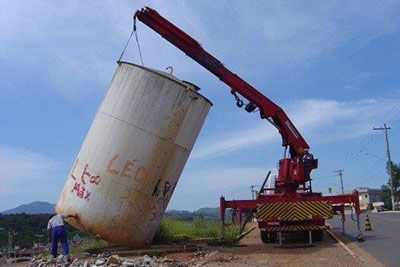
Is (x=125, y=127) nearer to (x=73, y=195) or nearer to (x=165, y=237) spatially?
(x=73, y=195)

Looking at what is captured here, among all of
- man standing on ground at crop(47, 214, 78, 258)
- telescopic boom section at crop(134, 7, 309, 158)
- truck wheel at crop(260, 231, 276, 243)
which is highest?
telescopic boom section at crop(134, 7, 309, 158)

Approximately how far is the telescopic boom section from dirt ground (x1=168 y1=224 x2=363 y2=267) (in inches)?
160

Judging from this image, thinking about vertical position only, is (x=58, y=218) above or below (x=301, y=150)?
below

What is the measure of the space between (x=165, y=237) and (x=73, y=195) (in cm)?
434

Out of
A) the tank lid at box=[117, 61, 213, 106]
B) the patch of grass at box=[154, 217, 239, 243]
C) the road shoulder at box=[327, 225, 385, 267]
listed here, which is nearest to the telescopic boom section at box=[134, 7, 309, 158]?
the tank lid at box=[117, 61, 213, 106]

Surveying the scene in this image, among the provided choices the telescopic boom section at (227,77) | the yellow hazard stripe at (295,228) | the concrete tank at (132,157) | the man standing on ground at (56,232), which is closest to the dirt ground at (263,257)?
the yellow hazard stripe at (295,228)

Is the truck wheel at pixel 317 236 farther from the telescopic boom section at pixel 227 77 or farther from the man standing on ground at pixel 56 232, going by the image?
the man standing on ground at pixel 56 232

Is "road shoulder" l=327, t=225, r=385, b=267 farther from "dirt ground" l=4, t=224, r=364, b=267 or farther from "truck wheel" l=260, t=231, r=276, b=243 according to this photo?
"truck wheel" l=260, t=231, r=276, b=243

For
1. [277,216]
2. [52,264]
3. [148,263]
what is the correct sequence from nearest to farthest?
[148,263] → [52,264] → [277,216]

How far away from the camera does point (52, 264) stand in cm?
1063

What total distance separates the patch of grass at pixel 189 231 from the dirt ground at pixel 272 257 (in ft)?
7.23

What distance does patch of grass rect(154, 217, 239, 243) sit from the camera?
16.5 m

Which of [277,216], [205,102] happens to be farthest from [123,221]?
[277,216]

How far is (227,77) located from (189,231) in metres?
7.53
